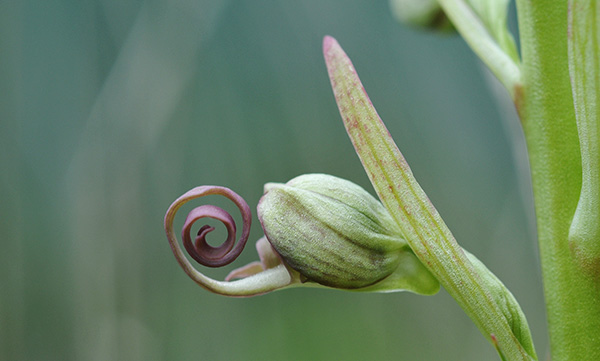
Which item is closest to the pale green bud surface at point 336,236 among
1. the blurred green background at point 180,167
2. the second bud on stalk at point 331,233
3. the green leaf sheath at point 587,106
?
the second bud on stalk at point 331,233

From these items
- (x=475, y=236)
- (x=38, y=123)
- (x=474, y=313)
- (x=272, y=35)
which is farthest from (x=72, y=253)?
(x=474, y=313)

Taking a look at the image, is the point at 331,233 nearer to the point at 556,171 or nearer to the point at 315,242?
the point at 315,242

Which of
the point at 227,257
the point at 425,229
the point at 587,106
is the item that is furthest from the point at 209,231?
the point at 587,106

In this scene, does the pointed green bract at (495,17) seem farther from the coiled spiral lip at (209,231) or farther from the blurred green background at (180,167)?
the blurred green background at (180,167)

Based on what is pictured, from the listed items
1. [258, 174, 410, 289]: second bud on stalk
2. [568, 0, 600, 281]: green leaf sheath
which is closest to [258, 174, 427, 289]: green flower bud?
Answer: [258, 174, 410, 289]: second bud on stalk

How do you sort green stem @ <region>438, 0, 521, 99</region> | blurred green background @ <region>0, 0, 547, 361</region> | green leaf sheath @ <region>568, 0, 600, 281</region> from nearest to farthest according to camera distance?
green leaf sheath @ <region>568, 0, 600, 281</region>
green stem @ <region>438, 0, 521, 99</region>
blurred green background @ <region>0, 0, 547, 361</region>

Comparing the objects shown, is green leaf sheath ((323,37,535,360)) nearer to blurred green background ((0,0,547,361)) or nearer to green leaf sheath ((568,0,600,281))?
green leaf sheath ((568,0,600,281))

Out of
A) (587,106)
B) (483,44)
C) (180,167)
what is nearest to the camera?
(587,106)
